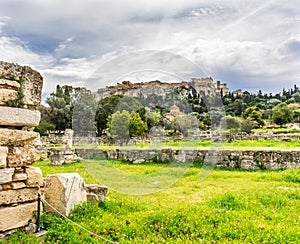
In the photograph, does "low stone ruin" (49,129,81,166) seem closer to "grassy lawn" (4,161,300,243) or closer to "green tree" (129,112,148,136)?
"green tree" (129,112,148,136)

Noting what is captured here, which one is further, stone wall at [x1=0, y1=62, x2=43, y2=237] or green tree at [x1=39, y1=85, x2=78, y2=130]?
green tree at [x1=39, y1=85, x2=78, y2=130]

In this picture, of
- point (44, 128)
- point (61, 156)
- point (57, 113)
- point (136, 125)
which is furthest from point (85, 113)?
point (57, 113)

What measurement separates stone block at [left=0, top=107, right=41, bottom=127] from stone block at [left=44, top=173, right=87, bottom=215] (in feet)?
4.33

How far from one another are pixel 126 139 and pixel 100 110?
13.0ft

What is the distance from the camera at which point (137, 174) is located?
39.3ft

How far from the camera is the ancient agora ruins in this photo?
5.41 m

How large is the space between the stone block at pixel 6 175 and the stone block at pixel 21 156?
107 millimetres

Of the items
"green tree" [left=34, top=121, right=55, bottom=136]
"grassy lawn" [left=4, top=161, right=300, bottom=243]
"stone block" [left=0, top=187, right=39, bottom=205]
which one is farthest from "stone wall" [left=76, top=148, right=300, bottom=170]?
"green tree" [left=34, top=121, right=55, bottom=136]

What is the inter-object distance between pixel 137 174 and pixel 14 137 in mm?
7101

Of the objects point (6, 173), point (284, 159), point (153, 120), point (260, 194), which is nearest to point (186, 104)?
point (153, 120)

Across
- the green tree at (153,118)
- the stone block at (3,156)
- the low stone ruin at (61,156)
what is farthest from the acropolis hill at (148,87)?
the low stone ruin at (61,156)

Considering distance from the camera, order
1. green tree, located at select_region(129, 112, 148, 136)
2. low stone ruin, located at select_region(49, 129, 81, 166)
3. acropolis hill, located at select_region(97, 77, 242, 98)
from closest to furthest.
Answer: acropolis hill, located at select_region(97, 77, 242, 98) → green tree, located at select_region(129, 112, 148, 136) → low stone ruin, located at select_region(49, 129, 81, 166)

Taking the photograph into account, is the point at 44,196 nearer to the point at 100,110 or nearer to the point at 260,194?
the point at 100,110

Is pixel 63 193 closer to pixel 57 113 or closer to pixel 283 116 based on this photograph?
pixel 57 113
